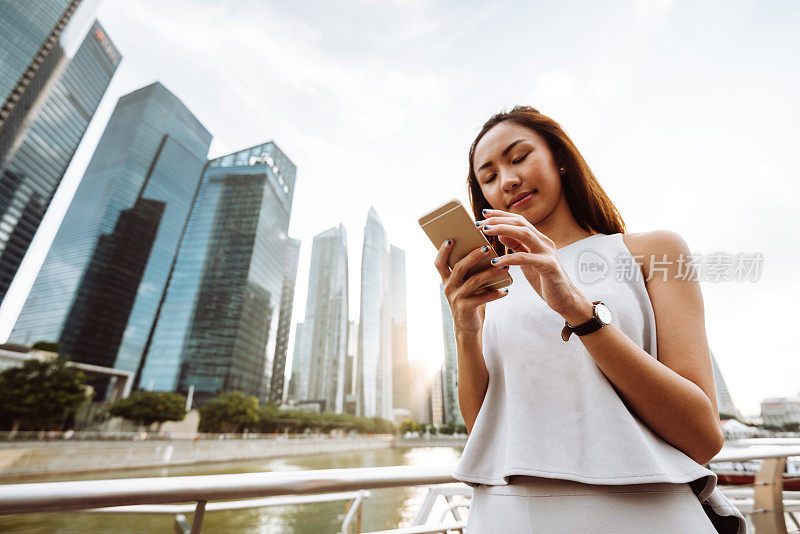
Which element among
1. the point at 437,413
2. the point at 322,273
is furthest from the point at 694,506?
the point at 437,413

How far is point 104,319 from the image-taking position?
60.4 meters

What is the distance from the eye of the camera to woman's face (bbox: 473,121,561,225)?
39.0 inches

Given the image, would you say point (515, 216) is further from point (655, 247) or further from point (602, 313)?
point (655, 247)

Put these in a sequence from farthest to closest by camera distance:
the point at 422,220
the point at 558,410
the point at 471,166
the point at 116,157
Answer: the point at 116,157 < the point at 471,166 < the point at 422,220 < the point at 558,410

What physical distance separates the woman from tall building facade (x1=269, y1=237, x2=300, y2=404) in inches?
3320

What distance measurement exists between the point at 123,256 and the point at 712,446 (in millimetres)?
82568

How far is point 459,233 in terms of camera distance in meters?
0.86

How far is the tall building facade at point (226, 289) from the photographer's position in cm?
5719

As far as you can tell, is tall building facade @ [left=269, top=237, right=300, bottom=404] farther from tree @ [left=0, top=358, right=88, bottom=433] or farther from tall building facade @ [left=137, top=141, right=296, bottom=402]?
tree @ [left=0, top=358, right=88, bottom=433]

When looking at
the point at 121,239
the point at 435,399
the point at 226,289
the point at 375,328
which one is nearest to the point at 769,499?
the point at 226,289

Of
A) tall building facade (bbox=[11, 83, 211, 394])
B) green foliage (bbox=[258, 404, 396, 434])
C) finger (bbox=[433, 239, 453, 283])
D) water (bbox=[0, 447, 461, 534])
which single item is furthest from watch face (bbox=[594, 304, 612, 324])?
tall building facade (bbox=[11, 83, 211, 394])

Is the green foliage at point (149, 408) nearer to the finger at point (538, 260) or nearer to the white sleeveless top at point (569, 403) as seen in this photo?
the white sleeveless top at point (569, 403)

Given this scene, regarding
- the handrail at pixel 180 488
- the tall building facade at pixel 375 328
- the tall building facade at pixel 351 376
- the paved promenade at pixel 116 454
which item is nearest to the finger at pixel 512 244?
the handrail at pixel 180 488

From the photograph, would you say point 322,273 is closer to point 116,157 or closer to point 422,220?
point 116,157
